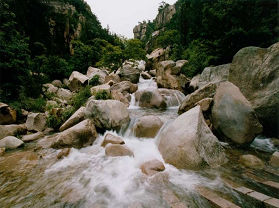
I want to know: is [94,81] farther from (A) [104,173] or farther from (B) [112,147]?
(A) [104,173]

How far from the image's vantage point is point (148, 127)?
6.28 m

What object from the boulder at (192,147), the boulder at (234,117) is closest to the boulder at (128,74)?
the boulder at (234,117)

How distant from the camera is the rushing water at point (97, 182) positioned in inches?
123

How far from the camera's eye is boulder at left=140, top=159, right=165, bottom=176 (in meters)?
3.96

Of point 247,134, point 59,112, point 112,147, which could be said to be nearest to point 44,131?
point 59,112

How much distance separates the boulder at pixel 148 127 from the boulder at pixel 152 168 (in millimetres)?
1983

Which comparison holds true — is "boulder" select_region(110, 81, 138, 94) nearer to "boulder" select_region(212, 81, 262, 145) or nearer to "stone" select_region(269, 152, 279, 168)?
"boulder" select_region(212, 81, 262, 145)

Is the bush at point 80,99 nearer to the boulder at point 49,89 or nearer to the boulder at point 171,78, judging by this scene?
the boulder at point 49,89

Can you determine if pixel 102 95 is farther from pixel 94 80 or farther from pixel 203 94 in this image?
pixel 94 80

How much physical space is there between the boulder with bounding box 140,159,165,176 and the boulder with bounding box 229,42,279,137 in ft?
13.2

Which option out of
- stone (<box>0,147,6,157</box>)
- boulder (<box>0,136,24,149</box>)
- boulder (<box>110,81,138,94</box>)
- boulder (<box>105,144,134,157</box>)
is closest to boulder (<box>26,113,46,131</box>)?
boulder (<box>0,136,24,149</box>)

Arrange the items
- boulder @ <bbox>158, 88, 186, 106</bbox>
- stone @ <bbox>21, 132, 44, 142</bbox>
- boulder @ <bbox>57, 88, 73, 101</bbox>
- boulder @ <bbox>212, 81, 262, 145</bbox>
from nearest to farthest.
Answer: boulder @ <bbox>212, 81, 262, 145</bbox>, stone @ <bbox>21, 132, 44, 142</bbox>, boulder @ <bbox>158, 88, 186, 106</bbox>, boulder @ <bbox>57, 88, 73, 101</bbox>

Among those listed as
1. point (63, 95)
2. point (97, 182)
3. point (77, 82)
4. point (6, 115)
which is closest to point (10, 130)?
point (6, 115)

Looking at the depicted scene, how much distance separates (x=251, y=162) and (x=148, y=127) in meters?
3.39
